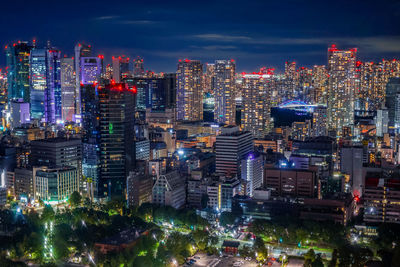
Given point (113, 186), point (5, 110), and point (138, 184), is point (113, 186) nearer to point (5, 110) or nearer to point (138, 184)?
point (138, 184)

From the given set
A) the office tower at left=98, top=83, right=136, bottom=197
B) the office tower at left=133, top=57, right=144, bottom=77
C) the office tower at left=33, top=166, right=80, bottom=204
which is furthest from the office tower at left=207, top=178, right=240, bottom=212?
the office tower at left=133, top=57, right=144, bottom=77

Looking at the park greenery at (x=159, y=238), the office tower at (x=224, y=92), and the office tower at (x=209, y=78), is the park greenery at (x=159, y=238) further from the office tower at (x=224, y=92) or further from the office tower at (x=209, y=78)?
the office tower at (x=209, y=78)

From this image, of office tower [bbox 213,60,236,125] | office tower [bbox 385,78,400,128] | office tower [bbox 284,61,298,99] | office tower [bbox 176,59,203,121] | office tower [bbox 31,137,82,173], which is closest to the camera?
office tower [bbox 31,137,82,173]

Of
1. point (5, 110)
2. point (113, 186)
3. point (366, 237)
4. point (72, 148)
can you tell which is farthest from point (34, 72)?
point (366, 237)

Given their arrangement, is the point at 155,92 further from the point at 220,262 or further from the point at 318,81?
the point at 220,262

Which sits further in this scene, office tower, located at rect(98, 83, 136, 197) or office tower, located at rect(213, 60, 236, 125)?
office tower, located at rect(213, 60, 236, 125)

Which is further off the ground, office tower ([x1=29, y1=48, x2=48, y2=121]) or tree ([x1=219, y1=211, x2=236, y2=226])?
office tower ([x1=29, y1=48, x2=48, y2=121])

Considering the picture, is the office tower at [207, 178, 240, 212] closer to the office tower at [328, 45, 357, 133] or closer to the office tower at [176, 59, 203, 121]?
the office tower at [328, 45, 357, 133]

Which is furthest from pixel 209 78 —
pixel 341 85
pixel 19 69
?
pixel 19 69

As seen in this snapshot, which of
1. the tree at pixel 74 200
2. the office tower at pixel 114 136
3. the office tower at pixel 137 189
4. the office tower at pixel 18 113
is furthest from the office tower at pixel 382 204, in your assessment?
the office tower at pixel 18 113
